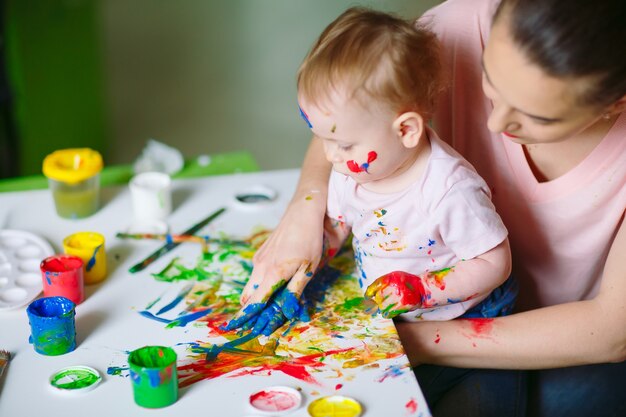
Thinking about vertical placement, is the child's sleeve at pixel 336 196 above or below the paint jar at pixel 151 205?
above

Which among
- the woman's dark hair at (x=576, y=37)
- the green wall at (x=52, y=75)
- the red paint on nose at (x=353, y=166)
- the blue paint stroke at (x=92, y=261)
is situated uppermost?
the woman's dark hair at (x=576, y=37)

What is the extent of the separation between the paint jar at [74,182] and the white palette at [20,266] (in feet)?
0.32

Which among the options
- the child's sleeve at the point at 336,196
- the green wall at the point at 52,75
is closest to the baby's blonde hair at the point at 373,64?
the child's sleeve at the point at 336,196

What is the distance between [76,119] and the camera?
11.0 feet

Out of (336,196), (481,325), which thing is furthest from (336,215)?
(481,325)

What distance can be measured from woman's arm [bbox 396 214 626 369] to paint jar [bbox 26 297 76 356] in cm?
52

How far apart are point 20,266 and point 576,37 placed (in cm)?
95

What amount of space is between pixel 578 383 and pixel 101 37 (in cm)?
296

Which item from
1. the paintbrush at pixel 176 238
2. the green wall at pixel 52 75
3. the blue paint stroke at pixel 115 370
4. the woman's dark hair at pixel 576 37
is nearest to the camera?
the woman's dark hair at pixel 576 37

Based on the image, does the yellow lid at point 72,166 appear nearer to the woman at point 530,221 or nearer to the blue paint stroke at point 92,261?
the blue paint stroke at point 92,261

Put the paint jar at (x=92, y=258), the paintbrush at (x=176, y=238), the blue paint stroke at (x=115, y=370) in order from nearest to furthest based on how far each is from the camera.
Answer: the blue paint stroke at (x=115, y=370) → the paint jar at (x=92, y=258) → the paintbrush at (x=176, y=238)

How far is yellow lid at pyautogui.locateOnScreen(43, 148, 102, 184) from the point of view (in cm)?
151

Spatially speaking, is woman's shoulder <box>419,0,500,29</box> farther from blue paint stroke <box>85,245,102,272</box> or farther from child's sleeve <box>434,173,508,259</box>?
blue paint stroke <box>85,245,102,272</box>

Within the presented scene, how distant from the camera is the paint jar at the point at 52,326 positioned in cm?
114
